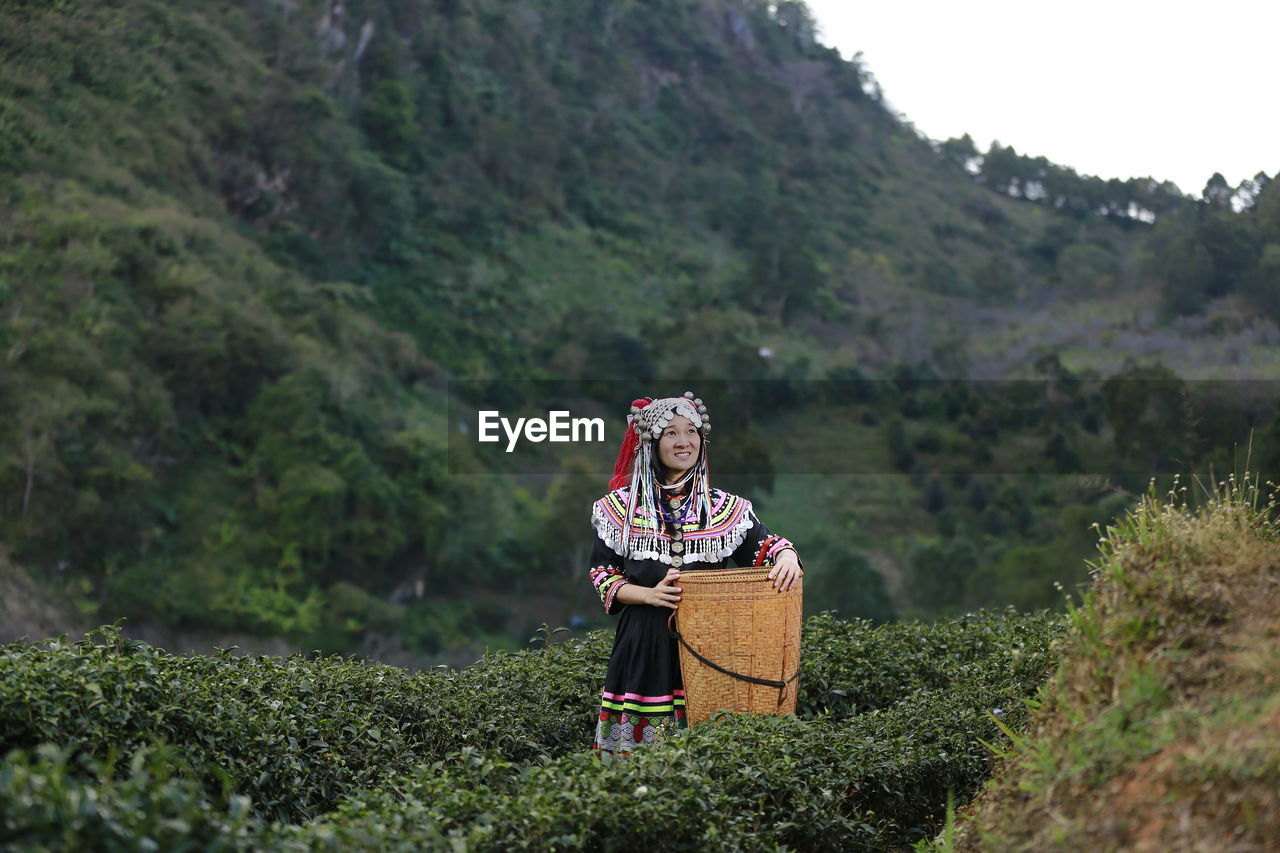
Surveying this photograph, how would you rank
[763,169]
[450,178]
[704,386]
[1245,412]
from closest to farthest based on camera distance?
[1245,412] → [704,386] → [450,178] → [763,169]

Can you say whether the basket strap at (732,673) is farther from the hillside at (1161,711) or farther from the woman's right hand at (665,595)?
the hillside at (1161,711)

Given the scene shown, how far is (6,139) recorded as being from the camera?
25094mm

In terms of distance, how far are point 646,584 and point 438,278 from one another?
105 ft

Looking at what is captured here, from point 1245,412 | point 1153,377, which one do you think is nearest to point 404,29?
point 1153,377

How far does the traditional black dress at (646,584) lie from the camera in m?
4.79

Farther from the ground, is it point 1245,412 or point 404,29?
point 404,29

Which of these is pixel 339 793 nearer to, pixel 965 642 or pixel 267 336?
pixel 965 642

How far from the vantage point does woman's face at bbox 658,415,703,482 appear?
4875mm

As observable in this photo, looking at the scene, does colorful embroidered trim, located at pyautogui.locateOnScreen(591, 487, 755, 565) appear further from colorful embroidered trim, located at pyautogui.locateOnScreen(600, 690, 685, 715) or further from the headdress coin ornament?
colorful embroidered trim, located at pyautogui.locateOnScreen(600, 690, 685, 715)

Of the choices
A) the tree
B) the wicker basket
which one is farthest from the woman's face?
the tree

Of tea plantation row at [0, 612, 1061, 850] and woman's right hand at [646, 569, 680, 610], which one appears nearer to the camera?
tea plantation row at [0, 612, 1061, 850]

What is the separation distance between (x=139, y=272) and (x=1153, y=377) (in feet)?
64.2

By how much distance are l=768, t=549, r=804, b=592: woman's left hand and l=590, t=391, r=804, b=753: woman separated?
0.03 meters

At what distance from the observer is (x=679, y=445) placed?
4875 mm
